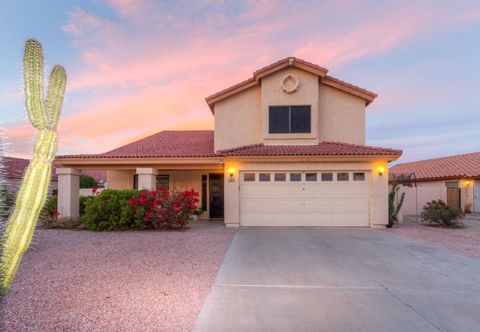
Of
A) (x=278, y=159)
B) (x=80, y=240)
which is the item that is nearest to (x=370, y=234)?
(x=278, y=159)

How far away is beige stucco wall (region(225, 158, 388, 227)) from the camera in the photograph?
40.0 feet

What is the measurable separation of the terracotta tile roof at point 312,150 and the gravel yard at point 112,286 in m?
4.47

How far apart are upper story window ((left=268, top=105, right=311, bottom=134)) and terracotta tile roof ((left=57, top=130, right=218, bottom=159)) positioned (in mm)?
3303

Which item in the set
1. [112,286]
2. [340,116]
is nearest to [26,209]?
[112,286]

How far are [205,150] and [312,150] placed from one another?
5431 mm

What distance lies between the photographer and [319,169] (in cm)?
1234

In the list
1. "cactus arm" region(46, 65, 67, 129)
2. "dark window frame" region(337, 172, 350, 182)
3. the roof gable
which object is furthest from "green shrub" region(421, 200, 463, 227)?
"cactus arm" region(46, 65, 67, 129)

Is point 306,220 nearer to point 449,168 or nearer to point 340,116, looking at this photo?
point 340,116

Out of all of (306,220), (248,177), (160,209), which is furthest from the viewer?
(248,177)

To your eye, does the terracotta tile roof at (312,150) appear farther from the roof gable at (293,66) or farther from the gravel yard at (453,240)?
the gravel yard at (453,240)

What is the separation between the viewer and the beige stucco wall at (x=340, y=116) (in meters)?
14.2

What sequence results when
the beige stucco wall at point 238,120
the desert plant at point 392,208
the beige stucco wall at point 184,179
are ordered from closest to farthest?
the desert plant at point 392,208, the beige stucco wall at point 238,120, the beige stucco wall at point 184,179

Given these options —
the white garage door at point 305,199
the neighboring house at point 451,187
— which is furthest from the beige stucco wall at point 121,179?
the neighboring house at point 451,187

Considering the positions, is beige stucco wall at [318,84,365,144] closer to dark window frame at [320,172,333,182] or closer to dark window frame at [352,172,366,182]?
dark window frame at [352,172,366,182]
